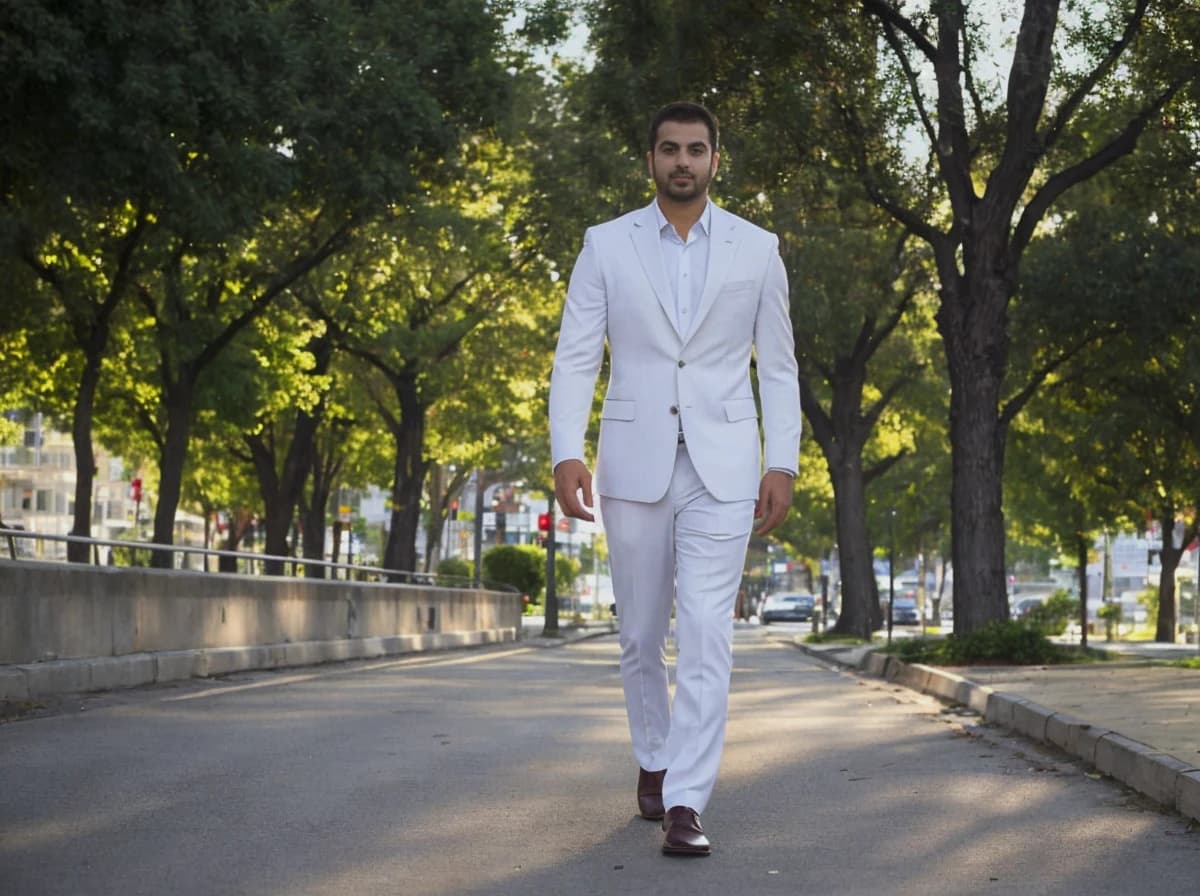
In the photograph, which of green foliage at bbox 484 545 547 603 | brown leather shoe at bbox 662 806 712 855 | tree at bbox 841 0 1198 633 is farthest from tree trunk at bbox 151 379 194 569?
green foliage at bbox 484 545 547 603

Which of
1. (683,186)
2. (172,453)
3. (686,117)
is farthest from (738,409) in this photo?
(172,453)

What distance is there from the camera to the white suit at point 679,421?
6.32 metres

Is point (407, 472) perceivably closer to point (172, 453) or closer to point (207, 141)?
point (172, 453)

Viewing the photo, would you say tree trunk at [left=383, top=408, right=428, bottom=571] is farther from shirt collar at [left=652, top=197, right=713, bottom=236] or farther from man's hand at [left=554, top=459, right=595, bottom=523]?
man's hand at [left=554, top=459, right=595, bottom=523]

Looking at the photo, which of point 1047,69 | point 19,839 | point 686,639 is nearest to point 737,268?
point 686,639

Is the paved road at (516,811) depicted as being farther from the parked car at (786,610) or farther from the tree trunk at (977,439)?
the parked car at (786,610)

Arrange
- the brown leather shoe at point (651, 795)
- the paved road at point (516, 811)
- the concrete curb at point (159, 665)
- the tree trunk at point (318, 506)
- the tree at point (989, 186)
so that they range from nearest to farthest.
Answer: the paved road at point (516, 811), the brown leather shoe at point (651, 795), the concrete curb at point (159, 665), the tree at point (989, 186), the tree trunk at point (318, 506)

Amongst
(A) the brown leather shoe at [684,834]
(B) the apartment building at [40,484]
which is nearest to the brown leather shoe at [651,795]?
(A) the brown leather shoe at [684,834]

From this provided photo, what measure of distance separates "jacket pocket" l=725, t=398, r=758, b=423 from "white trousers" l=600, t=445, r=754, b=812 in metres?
0.19

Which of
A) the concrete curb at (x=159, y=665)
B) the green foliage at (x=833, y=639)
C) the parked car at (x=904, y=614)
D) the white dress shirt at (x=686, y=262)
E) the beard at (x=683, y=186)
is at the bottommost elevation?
the parked car at (x=904, y=614)

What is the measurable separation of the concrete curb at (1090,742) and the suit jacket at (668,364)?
7.16ft

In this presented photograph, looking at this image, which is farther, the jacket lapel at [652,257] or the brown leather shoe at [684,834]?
the jacket lapel at [652,257]

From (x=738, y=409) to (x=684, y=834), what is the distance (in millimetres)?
1367

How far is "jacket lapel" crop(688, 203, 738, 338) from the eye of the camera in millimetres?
6457
